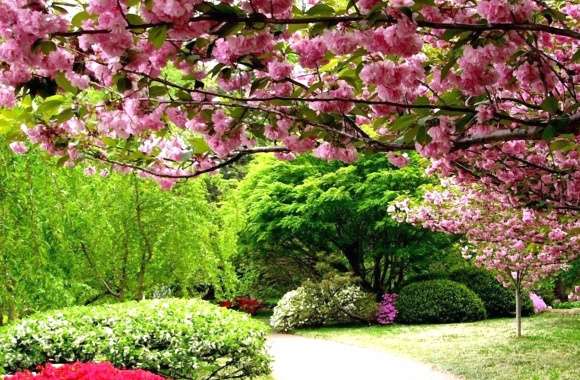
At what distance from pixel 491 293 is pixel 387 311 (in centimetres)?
290

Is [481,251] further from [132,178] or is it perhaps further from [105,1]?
[105,1]

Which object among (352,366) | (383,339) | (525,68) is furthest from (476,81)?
(383,339)

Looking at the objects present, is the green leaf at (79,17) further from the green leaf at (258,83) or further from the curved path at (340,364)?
the curved path at (340,364)

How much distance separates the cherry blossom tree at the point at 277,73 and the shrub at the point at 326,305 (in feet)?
42.1

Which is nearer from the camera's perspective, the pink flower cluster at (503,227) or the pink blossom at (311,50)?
the pink blossom at (311,50)

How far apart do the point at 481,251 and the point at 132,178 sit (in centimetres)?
604

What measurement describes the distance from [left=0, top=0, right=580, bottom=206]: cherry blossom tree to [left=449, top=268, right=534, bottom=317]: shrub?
14.8 metres

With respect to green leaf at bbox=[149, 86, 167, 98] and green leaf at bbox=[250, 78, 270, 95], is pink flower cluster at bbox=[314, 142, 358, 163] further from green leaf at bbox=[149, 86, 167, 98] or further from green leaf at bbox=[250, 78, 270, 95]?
green leaf at bbox=[149, 86, 167, 98]

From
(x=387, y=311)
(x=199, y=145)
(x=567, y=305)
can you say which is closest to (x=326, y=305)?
(x=387, y=311)

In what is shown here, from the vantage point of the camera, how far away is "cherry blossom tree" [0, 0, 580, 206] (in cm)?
182

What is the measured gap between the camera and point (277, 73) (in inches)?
94.4

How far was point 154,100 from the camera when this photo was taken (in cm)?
Answer: 255

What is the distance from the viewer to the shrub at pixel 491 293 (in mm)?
17516

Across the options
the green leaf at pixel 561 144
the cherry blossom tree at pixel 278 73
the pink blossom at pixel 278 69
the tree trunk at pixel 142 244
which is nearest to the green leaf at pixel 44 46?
the cherry blossom tree at pixel 278 73
